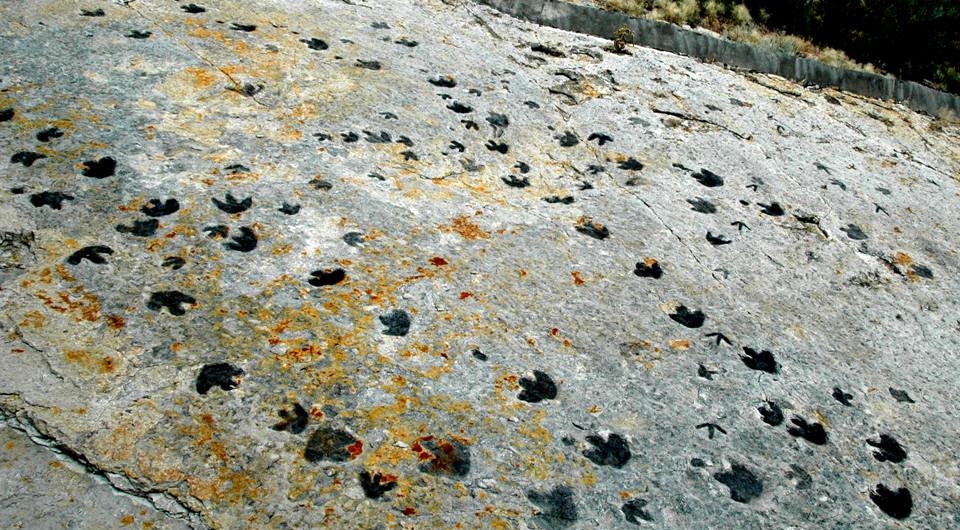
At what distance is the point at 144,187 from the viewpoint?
461 cm

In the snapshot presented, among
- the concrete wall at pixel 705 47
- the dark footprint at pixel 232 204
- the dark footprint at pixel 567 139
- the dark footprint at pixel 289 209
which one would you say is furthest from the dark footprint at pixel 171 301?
the concrete wall at pixel 705 47

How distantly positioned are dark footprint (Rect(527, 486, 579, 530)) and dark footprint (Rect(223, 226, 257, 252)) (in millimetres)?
2140

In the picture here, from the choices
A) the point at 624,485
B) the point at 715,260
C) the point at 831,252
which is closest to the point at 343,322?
the point at 624,485

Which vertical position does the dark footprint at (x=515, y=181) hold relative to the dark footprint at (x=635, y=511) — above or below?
above

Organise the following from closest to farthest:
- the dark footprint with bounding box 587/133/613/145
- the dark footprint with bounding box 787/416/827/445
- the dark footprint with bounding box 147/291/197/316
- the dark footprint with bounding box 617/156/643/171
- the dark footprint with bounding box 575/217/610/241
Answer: the dark footprint with bounding box 147/291/197/316
the dark footprint with bounding box 787/416/827/445
the dark footprint with bounding box 575/217/610/241
the dark footprint with bounding box 617/156/643/171
the dark footprint with bounding box 587/133/613/145

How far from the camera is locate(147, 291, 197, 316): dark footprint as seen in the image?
383 cm

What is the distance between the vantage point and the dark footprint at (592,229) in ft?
16.9

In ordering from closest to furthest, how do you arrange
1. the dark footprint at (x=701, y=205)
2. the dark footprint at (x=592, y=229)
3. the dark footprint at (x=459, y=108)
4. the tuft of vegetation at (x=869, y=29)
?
the dark footprint at (x=592, y=229) < the dark footprint at (x=701, y=205) < the dark footprint at (x=459, y=108) < the tuft of vegetation at (x=869, y=29)

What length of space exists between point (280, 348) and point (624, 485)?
1737 millimetres

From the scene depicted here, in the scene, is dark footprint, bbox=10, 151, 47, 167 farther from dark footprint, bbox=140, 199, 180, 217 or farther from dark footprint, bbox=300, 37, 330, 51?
dark footprint, bbox=300, 37, 330, 51

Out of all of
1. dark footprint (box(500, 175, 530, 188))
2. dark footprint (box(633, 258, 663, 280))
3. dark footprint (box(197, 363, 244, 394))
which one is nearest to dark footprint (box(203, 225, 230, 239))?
dark footprint (box(197, 363, 244, 394))

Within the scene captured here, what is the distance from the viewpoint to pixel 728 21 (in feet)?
34.0

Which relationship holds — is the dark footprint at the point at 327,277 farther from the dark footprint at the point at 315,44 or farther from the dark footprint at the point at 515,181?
the dark footprint at the point at 315,44

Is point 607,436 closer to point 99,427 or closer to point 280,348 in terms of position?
point 280,348
